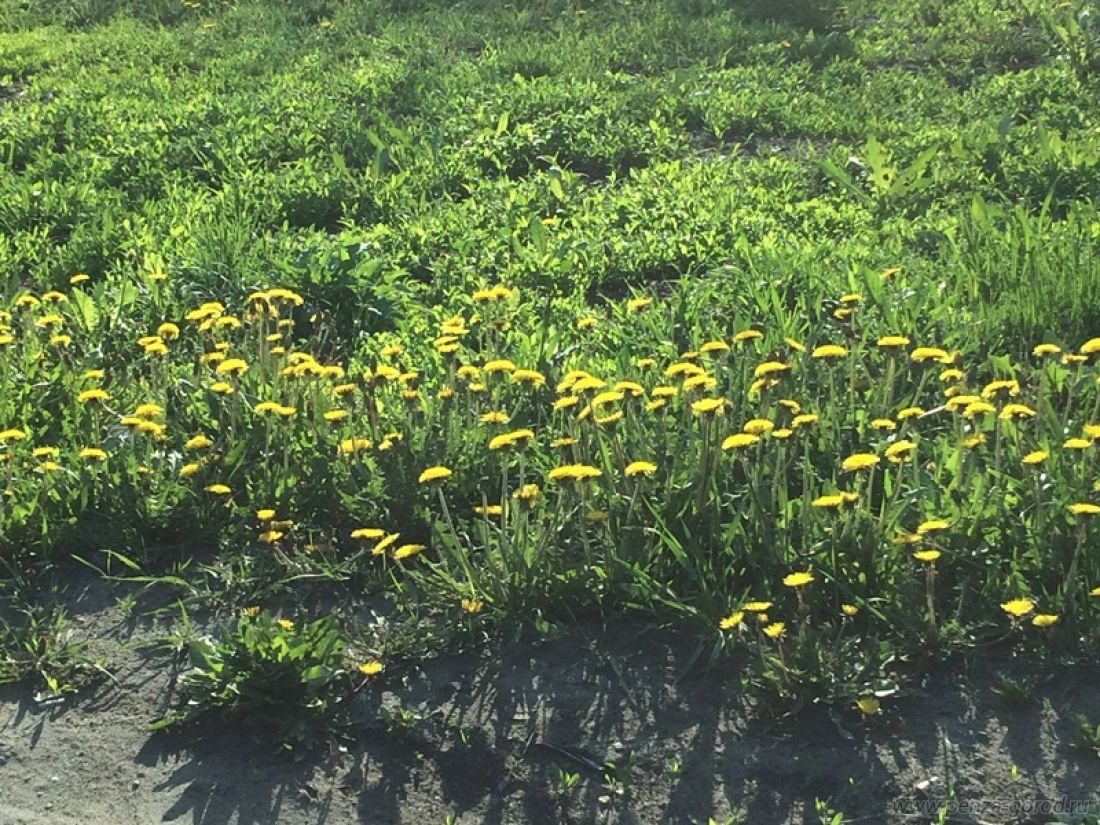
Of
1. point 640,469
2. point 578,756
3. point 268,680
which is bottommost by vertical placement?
point 578,756

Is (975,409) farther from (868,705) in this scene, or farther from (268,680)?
(268,680)

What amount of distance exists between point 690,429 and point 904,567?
69 centimetres

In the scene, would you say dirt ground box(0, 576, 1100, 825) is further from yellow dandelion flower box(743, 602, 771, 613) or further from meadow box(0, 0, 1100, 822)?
yellow dandelion flower box(743, 602, 771, 613)

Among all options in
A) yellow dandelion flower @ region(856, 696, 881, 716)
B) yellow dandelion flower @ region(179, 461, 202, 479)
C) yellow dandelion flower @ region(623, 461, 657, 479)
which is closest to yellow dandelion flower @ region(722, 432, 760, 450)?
yellow dandelion flower @ region(623, 461, 657, 479)

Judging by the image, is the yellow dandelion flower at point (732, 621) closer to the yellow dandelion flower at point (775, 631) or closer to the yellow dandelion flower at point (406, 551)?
the yellow dandelion flower at point (775, 631)

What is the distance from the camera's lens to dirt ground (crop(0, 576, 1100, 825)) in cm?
Result: 255

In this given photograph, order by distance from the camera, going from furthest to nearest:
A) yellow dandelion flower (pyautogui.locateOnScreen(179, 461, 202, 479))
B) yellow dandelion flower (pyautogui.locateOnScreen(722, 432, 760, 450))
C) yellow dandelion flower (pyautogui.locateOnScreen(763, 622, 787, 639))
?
yellow dandelion flower (pyautogui.locateOnScreen(179, 461, 202, 479)), yellow dandelion flower (pyautogui.locateOnScreen(722, 432, 760, 450)), yellow dandelion flower (pyautogui.locateOnScreen(763, 622, 787, 639))

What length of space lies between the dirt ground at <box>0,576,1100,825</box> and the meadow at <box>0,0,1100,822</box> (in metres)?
0.08

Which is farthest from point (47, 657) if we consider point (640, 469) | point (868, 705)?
point (868, 705)

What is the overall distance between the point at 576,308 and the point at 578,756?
6.98 ft

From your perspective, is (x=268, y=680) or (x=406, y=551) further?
(x=406, y=551)

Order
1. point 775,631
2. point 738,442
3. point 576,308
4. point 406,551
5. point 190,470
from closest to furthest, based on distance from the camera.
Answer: point 775,631 < point 738,442 < point 406,551 < point 190,470 < point 576,308

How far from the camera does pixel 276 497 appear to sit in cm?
348

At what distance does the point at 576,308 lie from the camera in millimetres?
4492
